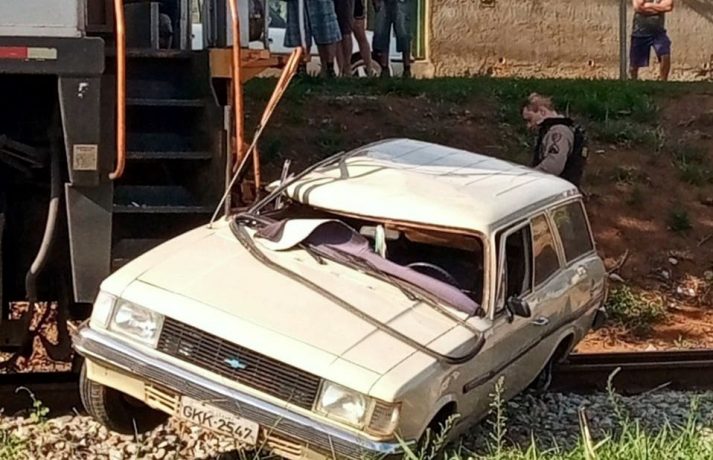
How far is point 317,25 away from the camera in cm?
1464

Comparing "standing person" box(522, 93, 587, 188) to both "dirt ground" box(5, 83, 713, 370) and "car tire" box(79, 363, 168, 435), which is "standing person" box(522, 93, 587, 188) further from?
"car tire" box(79, 363, 168, 435)

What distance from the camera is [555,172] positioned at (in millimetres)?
10070

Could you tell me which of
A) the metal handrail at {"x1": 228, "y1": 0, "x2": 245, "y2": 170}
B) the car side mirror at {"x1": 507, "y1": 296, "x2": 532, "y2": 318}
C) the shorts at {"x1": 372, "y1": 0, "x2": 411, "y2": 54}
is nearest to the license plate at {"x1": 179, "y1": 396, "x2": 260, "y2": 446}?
the car side mirror at {"x1": 507, "y1": 296, "x2": 532, "y2": 318}

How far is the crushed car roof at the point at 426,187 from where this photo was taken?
7.44 metres

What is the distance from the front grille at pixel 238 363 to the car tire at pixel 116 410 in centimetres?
60

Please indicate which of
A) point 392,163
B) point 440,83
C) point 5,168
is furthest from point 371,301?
point 440,83

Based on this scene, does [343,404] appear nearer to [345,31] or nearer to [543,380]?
[543,380]

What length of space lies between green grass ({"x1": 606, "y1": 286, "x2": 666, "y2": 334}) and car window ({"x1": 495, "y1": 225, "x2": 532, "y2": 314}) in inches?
149

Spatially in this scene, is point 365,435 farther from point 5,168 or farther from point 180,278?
point 5,168

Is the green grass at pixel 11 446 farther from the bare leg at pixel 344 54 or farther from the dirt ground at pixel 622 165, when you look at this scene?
the bare leg at pixel 344 54

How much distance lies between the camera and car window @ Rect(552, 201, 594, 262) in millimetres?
8367

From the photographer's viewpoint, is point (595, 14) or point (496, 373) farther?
point (595, 14)

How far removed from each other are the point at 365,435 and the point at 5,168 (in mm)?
2740

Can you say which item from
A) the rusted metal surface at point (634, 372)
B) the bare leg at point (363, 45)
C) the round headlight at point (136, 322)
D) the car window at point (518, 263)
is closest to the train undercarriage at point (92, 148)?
the round headlight at point (136, 322)
